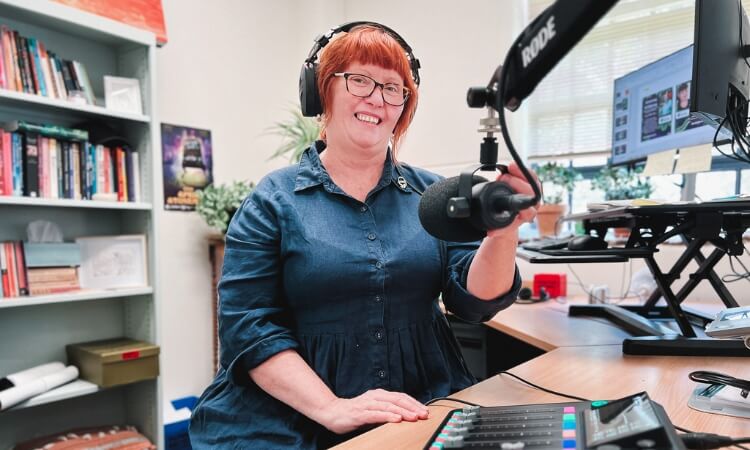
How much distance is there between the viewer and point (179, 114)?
2.53 metres

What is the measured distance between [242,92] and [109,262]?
4.10 feet

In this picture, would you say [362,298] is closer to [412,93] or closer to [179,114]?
[412,93]

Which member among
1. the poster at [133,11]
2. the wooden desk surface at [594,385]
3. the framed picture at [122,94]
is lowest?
→ the wooden desk surface at [594,385]

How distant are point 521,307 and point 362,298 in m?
0.94

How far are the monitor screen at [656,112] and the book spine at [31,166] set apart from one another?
2.08 meters

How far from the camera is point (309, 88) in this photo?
1053 mm

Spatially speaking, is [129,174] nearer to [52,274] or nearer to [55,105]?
[55,105]

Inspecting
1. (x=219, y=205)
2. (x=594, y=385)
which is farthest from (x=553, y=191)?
(x=594, y=385)

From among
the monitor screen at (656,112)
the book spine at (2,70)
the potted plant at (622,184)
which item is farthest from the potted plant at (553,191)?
the book spine at (2,70)

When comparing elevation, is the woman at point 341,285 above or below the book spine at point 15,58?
below

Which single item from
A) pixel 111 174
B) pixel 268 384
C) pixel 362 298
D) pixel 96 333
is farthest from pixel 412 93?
pixel 96 333

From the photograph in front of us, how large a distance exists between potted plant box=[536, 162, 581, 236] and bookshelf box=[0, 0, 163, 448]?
168 cm

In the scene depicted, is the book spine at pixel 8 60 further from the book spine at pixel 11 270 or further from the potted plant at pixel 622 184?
the potted plant at pixel 622 184

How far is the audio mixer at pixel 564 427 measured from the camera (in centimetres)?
47
